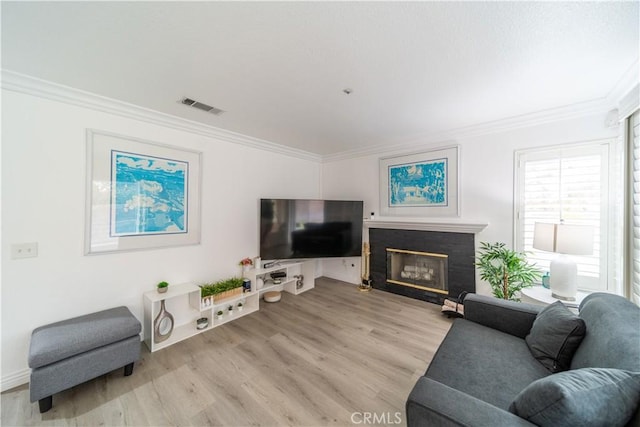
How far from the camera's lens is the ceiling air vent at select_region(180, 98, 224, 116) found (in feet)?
7.66

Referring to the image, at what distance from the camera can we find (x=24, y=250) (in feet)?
6.29

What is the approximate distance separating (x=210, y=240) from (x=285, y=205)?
1.13m

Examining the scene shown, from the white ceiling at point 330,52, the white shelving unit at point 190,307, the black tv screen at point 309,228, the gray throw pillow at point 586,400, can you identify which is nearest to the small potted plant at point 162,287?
the white shelving unit at point 190,307

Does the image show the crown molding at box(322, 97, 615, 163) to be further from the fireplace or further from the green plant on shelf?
the green plant on shelf

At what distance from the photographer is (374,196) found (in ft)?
13.5

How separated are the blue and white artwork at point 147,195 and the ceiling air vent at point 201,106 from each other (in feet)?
2.30

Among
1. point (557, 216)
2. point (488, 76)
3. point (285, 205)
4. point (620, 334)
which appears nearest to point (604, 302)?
point (620, 334)

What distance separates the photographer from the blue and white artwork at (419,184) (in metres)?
3.38

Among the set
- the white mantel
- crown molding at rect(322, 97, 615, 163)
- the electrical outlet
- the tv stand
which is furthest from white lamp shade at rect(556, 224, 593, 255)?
the electrical outlet

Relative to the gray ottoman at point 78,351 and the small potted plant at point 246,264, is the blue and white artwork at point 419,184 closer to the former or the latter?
the small potted plant at point 246,264

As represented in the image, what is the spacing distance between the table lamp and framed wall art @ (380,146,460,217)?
1053 mm

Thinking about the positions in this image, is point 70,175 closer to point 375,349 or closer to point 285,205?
point 285,205

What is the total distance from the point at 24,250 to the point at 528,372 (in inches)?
146

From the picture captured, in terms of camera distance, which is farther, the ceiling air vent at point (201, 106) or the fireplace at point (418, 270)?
the fireplace at point (418, 270)
